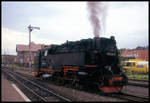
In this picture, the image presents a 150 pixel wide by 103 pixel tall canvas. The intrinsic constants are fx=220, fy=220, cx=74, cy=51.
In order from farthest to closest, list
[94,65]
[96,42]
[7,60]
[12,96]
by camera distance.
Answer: [7,60]
[96,42]
[94,65]
[12,96]

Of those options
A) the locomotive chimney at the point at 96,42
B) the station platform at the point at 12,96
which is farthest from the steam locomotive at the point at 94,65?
the station platform at the point at 12,96

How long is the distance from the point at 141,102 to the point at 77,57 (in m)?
5.98

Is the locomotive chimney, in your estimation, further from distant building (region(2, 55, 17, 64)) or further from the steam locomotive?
distant building (region(2, 55, 17, 64))

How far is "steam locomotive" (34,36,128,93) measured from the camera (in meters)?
13.4

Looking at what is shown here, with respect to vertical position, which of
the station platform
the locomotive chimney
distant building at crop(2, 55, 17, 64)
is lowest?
the station platform

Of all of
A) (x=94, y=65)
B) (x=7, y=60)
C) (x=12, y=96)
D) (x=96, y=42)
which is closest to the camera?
(x=12, y=96)

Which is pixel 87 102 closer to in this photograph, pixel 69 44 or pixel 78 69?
pixel 78 69

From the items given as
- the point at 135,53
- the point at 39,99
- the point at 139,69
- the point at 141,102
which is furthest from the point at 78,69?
the point at 135,53

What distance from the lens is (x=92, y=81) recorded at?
1408cm

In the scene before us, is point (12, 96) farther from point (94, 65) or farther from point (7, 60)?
point (7, 60)

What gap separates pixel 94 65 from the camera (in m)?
14.0

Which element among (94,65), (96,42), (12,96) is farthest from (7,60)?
(12,96)

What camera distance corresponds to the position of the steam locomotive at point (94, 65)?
13430 mm

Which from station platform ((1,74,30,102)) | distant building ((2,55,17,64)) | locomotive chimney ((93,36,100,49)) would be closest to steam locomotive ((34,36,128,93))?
locomotive chimney ((93,36,100,49))
